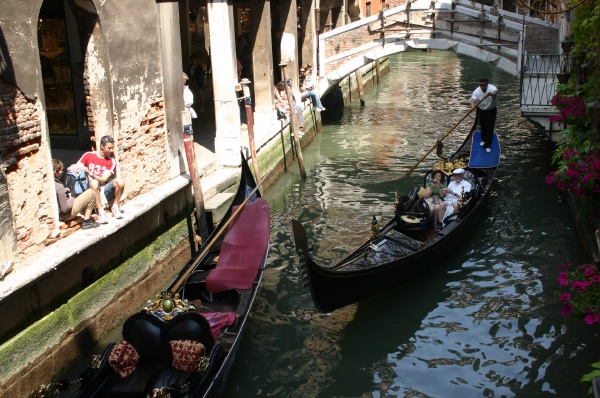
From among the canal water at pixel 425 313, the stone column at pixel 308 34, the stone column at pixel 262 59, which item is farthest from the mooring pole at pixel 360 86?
the stone column at pixel 262 59

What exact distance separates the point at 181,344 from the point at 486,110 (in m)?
4.50

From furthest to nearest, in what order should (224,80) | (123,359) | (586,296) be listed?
1. (224,80)
2. (123,359)
3. (586,296)

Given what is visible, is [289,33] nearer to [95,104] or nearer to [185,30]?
[185,30]

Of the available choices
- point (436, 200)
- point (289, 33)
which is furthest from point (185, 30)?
point (436, 200)

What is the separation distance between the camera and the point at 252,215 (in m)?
4.82

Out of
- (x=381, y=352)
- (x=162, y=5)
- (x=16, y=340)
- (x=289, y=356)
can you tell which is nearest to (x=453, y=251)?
(x=381, y=352)

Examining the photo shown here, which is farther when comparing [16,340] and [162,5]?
[162,5]

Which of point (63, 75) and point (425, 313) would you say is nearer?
point (425, 313)

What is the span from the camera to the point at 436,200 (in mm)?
5348

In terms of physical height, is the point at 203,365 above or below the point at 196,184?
below

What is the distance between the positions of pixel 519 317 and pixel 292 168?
155 inches

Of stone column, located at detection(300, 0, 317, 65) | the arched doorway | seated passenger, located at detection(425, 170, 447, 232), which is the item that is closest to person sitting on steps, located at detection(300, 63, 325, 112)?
stone column, located at detection(300, 0, 317, 65)

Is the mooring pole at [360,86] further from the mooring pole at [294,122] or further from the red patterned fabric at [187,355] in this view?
the red patterned fabric at [187,355]

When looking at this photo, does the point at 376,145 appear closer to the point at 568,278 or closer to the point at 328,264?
the point at 328,264
